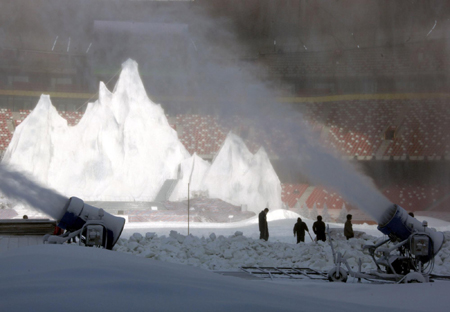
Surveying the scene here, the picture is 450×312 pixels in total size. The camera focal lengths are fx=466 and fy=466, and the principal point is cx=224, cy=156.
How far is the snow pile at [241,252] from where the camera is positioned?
9.75 meters

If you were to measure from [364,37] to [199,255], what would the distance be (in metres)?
32.0

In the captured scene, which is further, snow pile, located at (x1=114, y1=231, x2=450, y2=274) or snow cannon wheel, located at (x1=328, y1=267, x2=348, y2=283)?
snow pile, located at (x1=114, y1=231, x2=450, y2=274)

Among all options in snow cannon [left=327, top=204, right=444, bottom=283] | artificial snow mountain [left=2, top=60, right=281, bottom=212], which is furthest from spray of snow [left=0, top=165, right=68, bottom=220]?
artificial snow mountain [left=2, top=60, right=281, bottom=212]

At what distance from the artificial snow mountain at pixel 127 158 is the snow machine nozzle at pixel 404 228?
20677 mm

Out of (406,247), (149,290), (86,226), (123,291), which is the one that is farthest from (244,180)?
(123,291)

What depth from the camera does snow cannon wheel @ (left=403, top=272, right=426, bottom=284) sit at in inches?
271

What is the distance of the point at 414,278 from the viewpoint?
689 centimetres

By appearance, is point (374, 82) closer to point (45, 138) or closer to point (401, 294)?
point (45, 138)

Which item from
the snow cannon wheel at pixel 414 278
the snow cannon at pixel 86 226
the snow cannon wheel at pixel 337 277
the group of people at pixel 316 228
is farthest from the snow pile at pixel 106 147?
the snow cannon wheel at pixel 414 278

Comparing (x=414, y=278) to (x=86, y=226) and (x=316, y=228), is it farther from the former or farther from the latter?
(x=316, y=228)

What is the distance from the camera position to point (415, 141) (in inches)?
1221

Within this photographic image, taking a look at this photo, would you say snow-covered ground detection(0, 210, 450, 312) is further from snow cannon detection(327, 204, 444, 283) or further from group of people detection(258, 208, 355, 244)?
group of people detection(258, 208, 355, 244)

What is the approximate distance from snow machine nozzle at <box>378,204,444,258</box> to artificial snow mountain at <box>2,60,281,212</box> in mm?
20677

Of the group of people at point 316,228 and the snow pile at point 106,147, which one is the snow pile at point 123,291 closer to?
the group of people at point 316,228
